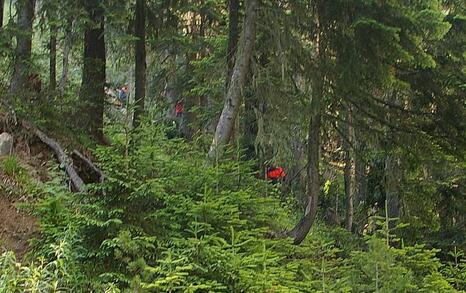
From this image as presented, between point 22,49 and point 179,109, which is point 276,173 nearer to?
point 179,109

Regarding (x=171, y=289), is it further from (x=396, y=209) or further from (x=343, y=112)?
(x=396, y=209)

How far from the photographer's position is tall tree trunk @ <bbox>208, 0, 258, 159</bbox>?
8.02 m

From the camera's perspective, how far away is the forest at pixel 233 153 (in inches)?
Answer: 193

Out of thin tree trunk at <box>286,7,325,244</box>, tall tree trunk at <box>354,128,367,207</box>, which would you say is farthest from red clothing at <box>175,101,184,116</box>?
thin tree trunk at <box>286,7,325,244</box>

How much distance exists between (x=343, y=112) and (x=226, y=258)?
16.0ft

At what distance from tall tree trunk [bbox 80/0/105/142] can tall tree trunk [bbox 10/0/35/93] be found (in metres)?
1.00

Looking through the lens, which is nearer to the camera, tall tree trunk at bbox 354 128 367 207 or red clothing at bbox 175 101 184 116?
tall tree trunk at bbox 354 128 367 207

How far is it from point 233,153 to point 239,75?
1249mm

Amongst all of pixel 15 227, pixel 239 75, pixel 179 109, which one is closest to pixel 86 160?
pixel 15 227

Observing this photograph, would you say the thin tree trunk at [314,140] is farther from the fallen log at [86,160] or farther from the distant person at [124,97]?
the fallen log at [86,160]

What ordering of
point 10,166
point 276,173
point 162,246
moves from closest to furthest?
1. point 162,246
2. point 10,166
3. point 276,173

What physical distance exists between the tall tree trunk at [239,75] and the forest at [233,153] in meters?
0.02

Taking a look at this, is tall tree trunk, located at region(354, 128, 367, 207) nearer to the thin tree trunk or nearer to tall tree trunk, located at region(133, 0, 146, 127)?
the thin tree trunk

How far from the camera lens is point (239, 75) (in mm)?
8102
